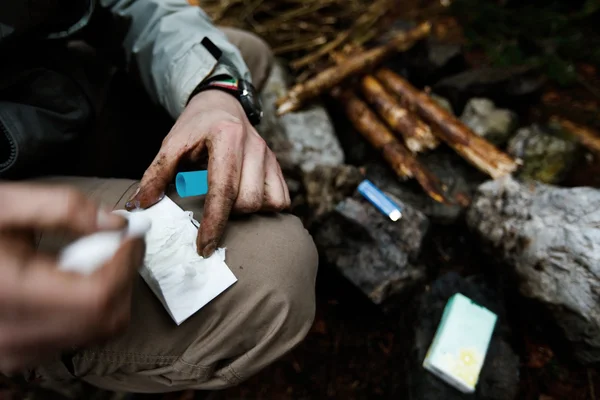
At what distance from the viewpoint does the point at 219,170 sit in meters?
0.95

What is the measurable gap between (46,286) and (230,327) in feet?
1.44

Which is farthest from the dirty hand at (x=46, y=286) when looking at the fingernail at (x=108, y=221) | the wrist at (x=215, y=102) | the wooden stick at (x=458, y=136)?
the wooden stick at (x=458, y=136)

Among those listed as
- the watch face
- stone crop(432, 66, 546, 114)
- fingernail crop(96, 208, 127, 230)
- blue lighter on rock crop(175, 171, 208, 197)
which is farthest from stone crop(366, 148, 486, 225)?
fingernail crop(96, 208, 127, 230)

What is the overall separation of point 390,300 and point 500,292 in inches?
20.9

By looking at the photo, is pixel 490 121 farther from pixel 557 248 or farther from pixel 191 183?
pixel 191 183

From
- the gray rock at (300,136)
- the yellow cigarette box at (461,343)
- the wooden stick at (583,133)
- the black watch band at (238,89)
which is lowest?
the yellow cigarette box at (461,343)

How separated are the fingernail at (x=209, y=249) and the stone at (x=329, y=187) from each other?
97 centimetres

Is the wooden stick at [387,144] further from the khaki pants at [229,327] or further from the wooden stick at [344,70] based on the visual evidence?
the khaki pants at [229,327]

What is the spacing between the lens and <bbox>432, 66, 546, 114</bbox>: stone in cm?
236

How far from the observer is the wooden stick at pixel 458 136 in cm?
201

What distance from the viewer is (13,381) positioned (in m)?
1.02

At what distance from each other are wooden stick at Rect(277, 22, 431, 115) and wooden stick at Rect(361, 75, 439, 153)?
0.49 feet

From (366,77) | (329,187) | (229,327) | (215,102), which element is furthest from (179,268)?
(366,77)

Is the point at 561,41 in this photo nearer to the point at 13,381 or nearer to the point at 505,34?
the point at 505,34
